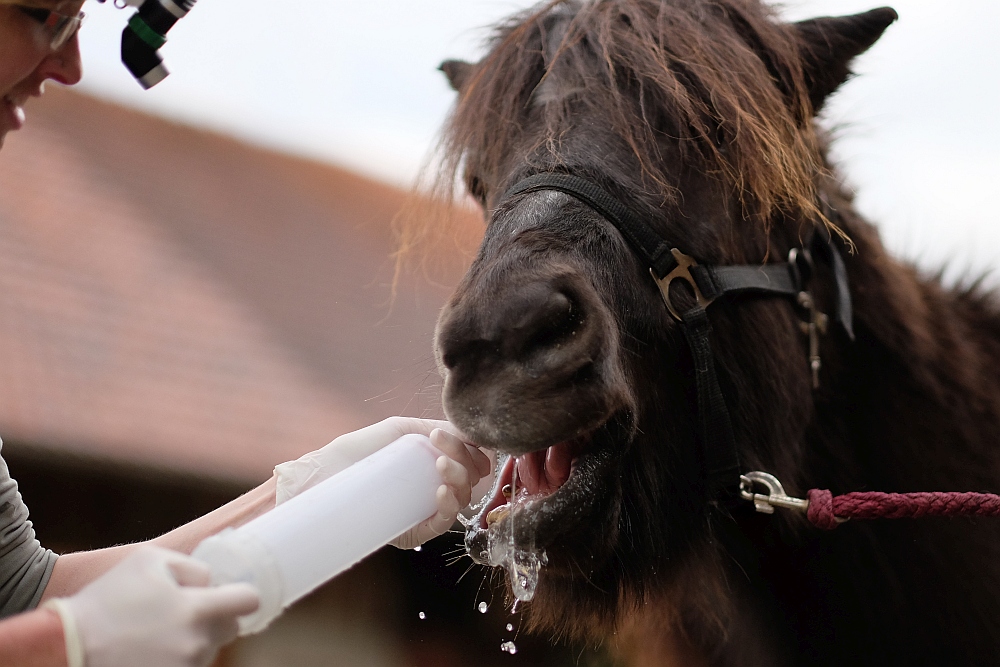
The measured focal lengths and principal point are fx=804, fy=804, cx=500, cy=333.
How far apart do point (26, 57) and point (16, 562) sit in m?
1.08

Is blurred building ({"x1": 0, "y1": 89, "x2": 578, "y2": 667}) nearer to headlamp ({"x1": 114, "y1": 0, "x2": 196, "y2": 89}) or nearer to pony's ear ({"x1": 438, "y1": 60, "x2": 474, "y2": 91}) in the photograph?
pony's ear ({"x1": 438, "y1": 60, "x2": 474, "y2": 91})

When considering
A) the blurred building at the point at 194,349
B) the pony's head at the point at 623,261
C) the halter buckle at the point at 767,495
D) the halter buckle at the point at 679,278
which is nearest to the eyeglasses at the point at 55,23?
the pony's head at the point at 623,261

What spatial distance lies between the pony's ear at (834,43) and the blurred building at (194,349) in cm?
178

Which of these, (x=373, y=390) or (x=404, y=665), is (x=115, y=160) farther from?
(x=404, y=665)

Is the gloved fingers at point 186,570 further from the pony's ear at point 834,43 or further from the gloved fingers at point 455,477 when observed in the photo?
the pony's ear at point 834,43

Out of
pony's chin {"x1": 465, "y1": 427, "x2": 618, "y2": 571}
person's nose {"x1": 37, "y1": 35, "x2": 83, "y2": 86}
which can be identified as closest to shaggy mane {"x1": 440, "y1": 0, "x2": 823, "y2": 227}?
pony's chin {"x1": 465, "y1": 427, "x2": 618, "y2": 571}

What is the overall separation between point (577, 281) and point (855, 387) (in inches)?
47.6

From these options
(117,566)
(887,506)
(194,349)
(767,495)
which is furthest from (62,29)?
(194,349)

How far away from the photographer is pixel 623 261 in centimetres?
181

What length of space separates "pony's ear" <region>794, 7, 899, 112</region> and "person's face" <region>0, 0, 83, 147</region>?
1.84m

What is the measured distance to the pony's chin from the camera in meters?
1.61

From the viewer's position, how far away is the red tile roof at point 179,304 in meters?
4.40

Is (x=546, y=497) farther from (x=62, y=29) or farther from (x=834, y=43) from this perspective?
(x=834, y=43)

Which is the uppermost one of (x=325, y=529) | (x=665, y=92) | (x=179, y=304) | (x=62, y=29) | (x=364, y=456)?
(x=62, y=29)
